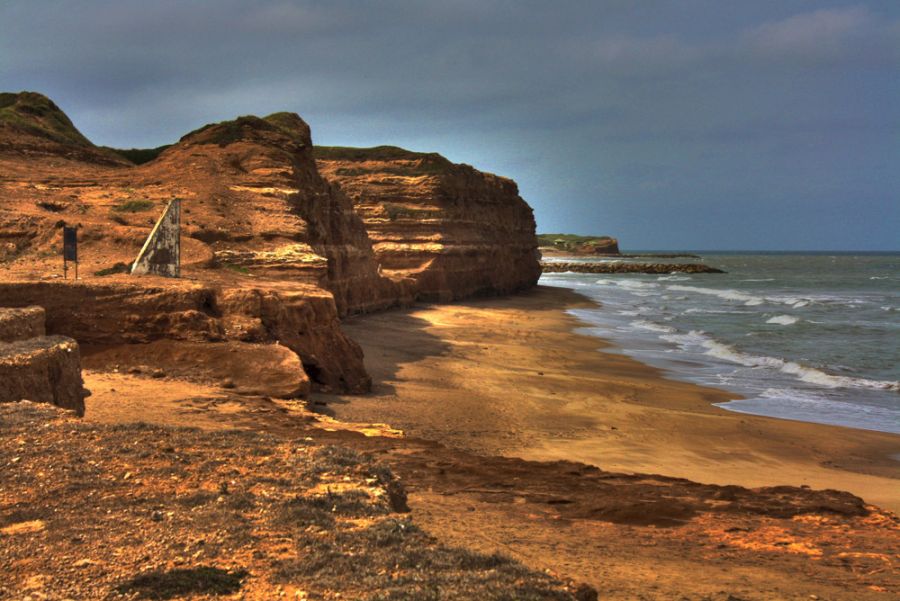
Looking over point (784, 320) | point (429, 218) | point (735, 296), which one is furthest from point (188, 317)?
point (735, 296)

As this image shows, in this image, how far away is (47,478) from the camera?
214 inches

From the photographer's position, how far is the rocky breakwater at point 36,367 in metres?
8.27

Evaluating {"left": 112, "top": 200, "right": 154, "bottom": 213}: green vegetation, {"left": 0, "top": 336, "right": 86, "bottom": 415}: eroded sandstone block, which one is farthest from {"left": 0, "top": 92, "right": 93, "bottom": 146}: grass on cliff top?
{"left": 0, "top": 336, "right": 86, "bottom": 415}: eroded sandstone block

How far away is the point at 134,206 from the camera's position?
22.0 meters

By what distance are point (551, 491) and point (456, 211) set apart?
1619 inches

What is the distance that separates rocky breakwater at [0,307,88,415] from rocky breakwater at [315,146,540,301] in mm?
28456

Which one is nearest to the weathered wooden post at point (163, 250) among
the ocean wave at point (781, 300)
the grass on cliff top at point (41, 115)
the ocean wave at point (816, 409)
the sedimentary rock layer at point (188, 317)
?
the sedimentary rock layer at point (188, 317)

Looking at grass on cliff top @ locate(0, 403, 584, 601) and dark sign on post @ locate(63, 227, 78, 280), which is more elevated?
dark sign on post @ locate(63, 227, 78, 280)

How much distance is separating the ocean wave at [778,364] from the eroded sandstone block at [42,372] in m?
17.6

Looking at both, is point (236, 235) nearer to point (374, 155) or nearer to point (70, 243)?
point (70, 243)

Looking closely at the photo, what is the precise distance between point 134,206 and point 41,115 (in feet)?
59.4

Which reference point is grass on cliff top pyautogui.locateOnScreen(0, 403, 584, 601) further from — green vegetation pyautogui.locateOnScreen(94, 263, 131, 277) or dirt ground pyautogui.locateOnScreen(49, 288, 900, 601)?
green vegetation pyautogui.locateOnScreen(94, 263, 131, 277)

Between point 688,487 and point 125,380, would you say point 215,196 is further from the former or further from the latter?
point 688,487

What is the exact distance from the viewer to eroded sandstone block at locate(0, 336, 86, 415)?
8250 millimetres
